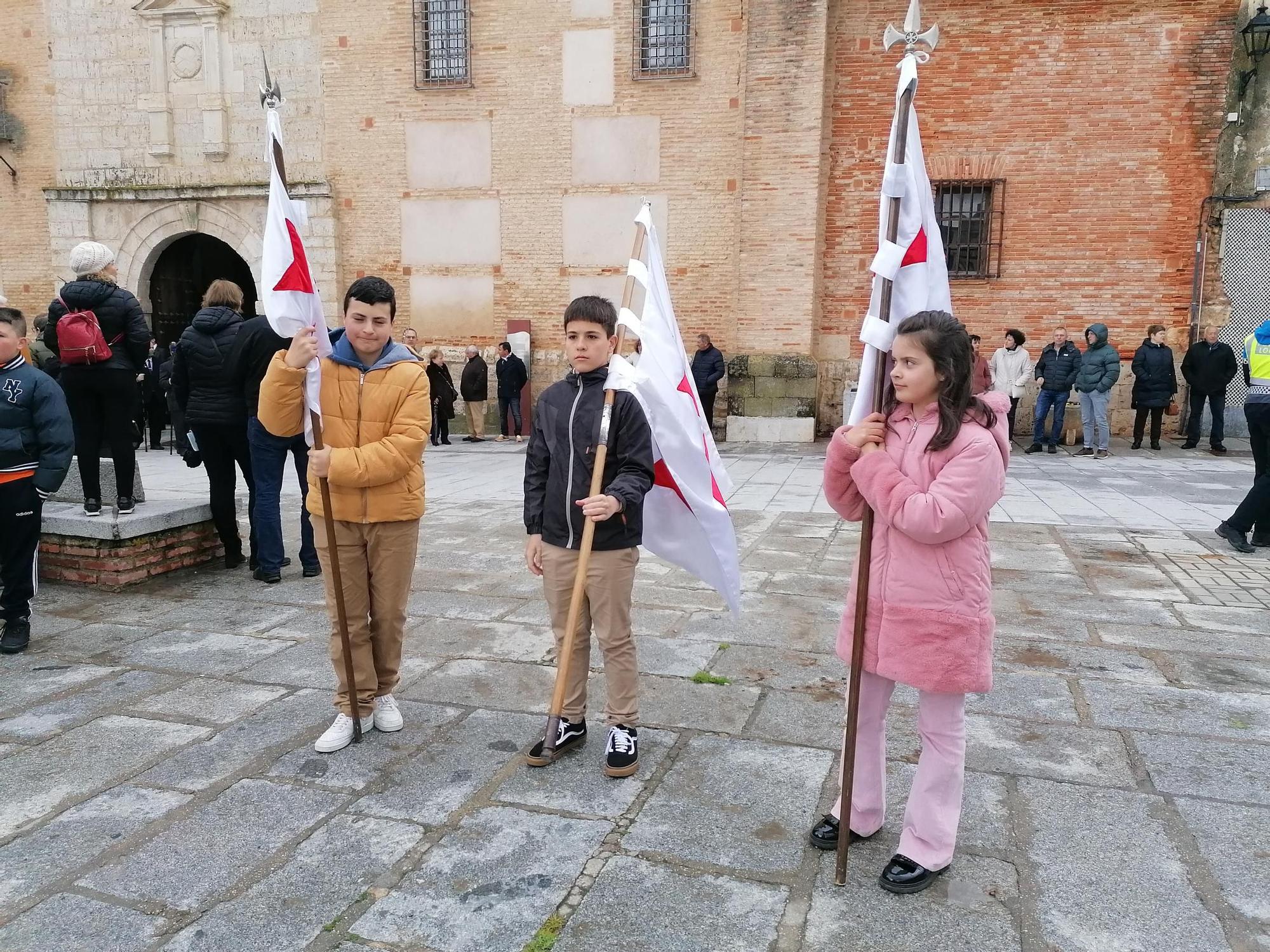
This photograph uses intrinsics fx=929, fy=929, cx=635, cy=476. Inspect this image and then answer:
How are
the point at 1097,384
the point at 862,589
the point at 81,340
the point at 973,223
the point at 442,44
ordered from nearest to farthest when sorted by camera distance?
the point at 862,589
the point at 81,340
the point at 1097,384
the point at 973,223
the point at 442,44

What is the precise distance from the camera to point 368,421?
348cm

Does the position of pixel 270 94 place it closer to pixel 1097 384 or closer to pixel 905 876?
pixel 905 876

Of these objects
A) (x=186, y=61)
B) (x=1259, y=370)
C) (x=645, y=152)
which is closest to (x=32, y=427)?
(x=1259, y=370)

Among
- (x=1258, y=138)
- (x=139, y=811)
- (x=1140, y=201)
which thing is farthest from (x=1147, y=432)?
(x=139, y=811)

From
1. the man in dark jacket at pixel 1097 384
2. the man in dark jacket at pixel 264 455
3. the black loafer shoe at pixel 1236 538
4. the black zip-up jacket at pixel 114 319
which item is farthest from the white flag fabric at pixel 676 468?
the man in dark jacket at pixel 1097 384

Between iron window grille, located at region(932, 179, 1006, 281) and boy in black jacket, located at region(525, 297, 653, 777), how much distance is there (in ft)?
38.7

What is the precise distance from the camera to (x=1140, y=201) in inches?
525

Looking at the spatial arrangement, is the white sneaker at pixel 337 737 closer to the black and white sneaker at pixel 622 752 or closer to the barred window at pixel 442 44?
the black and white sneaker at pixel 622 752

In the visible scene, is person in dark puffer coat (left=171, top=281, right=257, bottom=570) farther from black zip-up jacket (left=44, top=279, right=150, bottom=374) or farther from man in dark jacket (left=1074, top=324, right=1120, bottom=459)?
man in dark jacket (left=1074, top=324, right=1120, bottom=459)

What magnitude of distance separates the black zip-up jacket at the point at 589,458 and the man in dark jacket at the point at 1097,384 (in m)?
10.9

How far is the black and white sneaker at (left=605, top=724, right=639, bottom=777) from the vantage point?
128 inches

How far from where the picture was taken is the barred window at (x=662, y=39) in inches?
555

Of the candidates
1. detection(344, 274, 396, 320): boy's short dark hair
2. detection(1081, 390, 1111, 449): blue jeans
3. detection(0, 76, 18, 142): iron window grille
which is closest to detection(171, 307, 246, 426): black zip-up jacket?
detection(344, 274, 396, 320): boy's short dark hair

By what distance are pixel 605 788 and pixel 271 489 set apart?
→ 3.72 m
